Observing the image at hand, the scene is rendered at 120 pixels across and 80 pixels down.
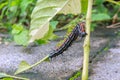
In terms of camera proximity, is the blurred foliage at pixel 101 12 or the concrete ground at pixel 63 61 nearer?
the concrete ground at pixel 63 61

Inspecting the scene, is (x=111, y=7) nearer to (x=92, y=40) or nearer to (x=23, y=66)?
(x=92, y=40)

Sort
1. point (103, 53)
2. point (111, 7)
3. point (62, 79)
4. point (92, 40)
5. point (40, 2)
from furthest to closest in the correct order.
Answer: point (111, 7) < point (92, 40) < point (103, 53) < point (62, 79) < point (40, 2)

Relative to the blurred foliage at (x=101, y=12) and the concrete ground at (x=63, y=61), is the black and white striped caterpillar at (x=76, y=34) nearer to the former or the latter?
the concrete ground at (x=63, y=61)

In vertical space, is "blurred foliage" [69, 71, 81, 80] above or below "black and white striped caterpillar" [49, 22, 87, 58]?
below

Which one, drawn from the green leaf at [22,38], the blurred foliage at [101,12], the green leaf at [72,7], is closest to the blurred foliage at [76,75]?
the green leaf at [72,7]

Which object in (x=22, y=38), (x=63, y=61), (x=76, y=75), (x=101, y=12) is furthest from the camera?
(x=101, y=12)

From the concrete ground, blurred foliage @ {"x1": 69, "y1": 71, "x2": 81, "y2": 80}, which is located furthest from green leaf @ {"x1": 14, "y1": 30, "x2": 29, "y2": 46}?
blurred foliage @ {"x1": 69, "y1": 71, "x2": 81, "y2": 80}

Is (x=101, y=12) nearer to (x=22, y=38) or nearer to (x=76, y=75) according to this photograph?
(x=22, y=38)

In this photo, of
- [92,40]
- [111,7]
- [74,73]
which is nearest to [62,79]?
[74,73]

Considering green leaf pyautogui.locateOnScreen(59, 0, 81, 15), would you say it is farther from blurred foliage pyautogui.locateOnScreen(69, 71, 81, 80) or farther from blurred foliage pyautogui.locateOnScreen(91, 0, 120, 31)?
blurred foliage pyautogui.locateOnScreen(91, 0, 120, 31)

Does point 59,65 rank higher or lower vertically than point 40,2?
lower

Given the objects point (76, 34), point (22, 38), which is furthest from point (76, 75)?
point (22, 38)
